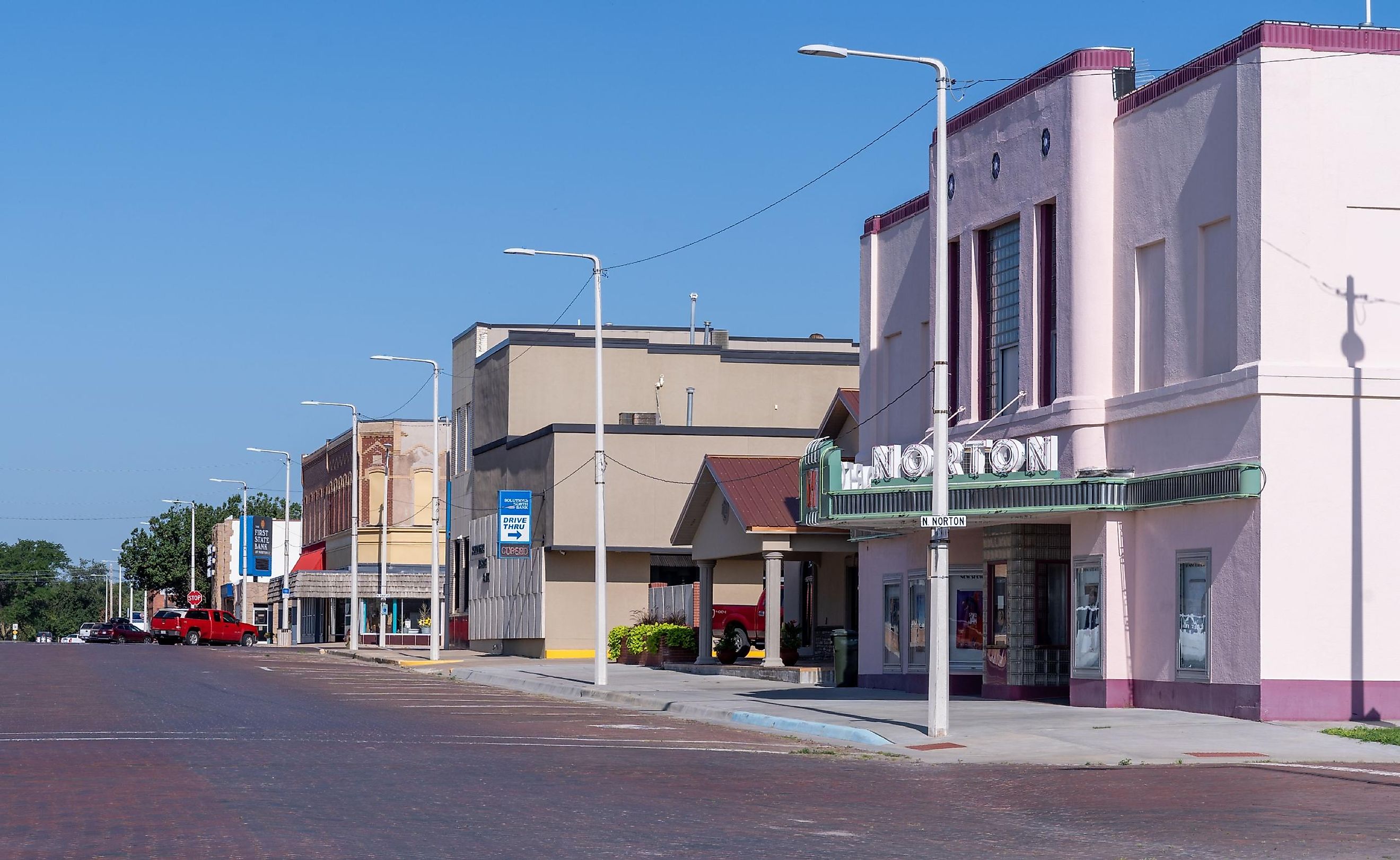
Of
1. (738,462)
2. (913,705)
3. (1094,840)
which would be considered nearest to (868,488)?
(913,705)

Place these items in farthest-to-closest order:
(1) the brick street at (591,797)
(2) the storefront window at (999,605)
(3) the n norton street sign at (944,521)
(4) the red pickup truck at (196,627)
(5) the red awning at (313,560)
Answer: (5) the red awning at (313,560)
(4) the red pickup truck at (196,627)
(2) the storefront window at (999,605)
(3) the n norton street sign at (944,521)
(1) the brick street at (591,797)

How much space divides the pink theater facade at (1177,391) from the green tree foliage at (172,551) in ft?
340

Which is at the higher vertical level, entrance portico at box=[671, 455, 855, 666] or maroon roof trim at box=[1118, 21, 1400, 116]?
maroon roof trim at box=[1118, 21, 1400, 116]

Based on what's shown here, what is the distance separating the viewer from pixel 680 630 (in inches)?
1761

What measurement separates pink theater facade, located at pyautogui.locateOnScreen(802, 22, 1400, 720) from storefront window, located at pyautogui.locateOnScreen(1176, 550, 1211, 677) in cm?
4

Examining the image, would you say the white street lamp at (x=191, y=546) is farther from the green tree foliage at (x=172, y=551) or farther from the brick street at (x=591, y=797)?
the brick street at (x=591, y=797)

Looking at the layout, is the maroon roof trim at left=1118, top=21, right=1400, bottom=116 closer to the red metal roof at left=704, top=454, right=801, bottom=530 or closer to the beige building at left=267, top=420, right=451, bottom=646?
the red metal roof at left=704, top=454, right=801, bottom=530

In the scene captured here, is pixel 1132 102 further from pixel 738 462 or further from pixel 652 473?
pixel 652 473

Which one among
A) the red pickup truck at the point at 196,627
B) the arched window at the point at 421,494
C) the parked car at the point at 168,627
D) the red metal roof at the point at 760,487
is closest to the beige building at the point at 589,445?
the red metal roof at the point at 760,487

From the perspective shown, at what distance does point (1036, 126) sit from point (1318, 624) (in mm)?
8979

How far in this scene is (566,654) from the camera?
53625mm

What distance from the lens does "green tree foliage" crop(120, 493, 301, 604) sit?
420ft

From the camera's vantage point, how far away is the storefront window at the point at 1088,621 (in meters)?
26.1

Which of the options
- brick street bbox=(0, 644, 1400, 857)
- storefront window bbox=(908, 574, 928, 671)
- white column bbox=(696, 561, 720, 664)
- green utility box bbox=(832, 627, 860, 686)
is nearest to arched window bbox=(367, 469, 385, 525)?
white column bbox=(696, 561, 720, 664)
